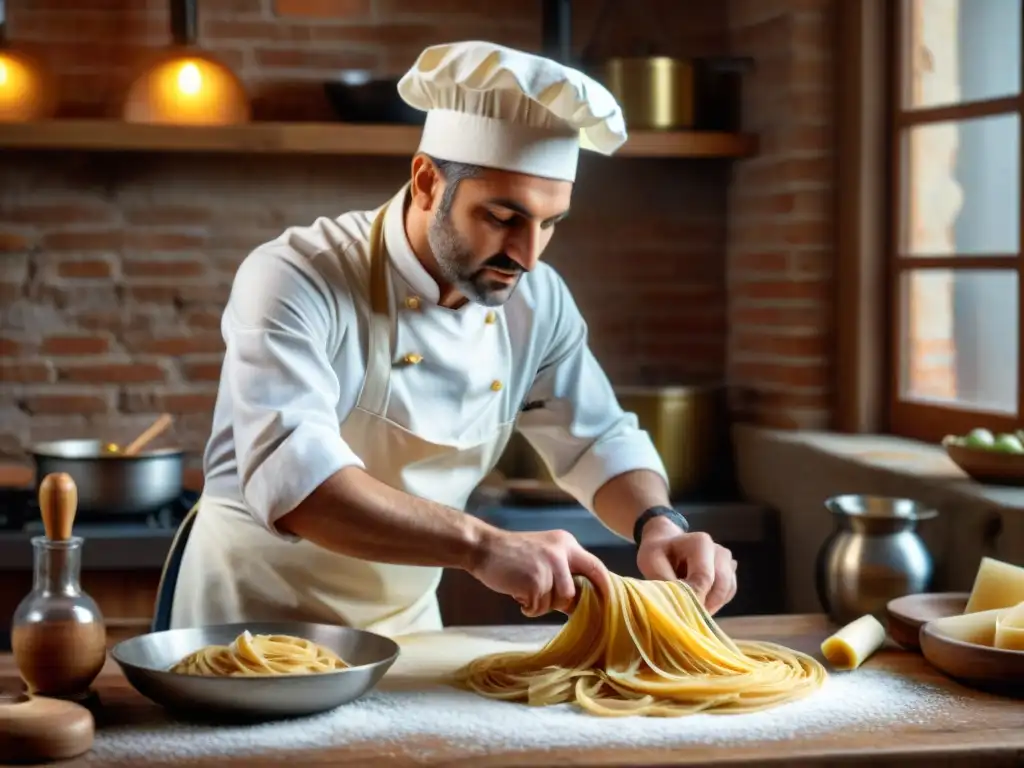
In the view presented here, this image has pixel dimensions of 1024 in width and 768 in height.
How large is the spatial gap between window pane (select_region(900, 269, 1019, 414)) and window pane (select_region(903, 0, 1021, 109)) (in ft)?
1.34

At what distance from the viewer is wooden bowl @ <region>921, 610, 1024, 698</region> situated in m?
1.86

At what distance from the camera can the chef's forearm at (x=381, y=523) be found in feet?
6.35

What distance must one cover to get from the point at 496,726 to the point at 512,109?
3.05 feet

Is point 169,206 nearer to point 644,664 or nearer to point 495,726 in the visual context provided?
point 644,664

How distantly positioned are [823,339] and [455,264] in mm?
1628

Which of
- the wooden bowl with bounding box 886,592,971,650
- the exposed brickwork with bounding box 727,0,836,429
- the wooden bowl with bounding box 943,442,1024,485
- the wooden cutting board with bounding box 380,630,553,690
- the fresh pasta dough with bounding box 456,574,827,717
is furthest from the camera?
the exposed brickwork with bounding box 727,0,836,429

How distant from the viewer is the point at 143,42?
3.87 metres

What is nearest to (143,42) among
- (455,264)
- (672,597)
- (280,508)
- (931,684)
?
(455,264)

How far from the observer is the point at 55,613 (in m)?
1.74

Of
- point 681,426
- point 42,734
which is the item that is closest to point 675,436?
point 681,426

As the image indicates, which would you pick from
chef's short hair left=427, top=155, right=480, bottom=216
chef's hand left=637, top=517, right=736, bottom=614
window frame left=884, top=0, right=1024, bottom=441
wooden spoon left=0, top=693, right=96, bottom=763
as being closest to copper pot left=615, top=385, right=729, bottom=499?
window frame left=884, top=0, right=1024, bottom=441

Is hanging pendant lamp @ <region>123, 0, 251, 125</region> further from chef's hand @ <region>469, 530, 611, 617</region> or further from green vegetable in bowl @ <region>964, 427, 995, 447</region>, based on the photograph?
chef's hand @ <region>469, 530, 611, 617</region>

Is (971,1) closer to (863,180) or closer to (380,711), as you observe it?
Result: (863,180)

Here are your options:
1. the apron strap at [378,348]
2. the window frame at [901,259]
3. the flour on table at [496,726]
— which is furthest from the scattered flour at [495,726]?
the window frame at [901,259]
